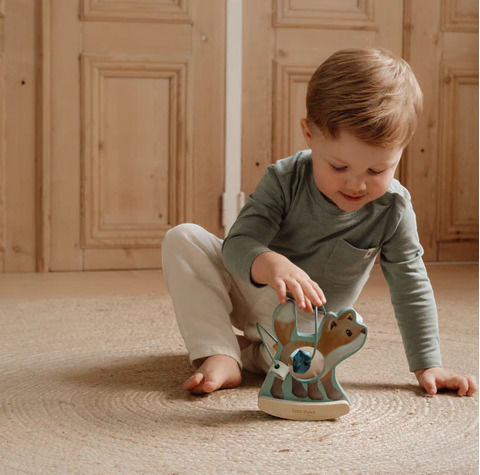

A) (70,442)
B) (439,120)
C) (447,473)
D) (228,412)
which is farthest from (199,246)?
(439,120)

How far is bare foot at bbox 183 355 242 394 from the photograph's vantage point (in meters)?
1.01

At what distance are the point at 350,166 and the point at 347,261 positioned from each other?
0.64ft

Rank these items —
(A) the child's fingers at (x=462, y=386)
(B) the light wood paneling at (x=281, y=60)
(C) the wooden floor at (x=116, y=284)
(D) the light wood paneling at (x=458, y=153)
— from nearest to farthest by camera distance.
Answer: (A) the child's fingers at (x=462, y=386)
(C) the wooden floor at (x=116, y=284)
(B) the light wood paneling at (x=281, y=60)
(D) the light wood paneling at (x=458, y=153)

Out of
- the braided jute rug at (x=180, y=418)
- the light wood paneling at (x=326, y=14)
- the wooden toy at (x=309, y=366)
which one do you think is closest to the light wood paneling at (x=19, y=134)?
the light wood paneling at (x=326, y=14)

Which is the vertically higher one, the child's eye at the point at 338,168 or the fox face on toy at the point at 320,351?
the child's eye at the point at 338,168

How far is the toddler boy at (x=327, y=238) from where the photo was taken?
934mm

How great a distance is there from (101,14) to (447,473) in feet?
5.71

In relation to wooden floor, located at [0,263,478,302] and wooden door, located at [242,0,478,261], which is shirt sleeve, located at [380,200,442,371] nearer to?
wooden floor, located at [0,263,478,302]

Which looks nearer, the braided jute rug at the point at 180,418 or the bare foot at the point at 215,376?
the braided jute rug at the point at 180,418

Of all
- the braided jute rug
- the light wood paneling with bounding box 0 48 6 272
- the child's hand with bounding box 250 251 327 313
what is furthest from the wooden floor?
the child's hand with bounding box 250 251 327 313

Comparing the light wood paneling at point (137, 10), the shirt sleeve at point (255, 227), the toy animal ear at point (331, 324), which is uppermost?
the light wood paneling at point (137, 10)

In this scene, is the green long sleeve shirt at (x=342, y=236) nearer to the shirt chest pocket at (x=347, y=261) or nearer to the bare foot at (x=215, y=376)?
the shirt chest pocket at (x=347, y=261)

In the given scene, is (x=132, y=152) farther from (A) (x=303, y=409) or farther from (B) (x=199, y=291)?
(A) (x=303, y=409)

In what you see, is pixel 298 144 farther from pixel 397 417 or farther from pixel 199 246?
pixel 397 417
